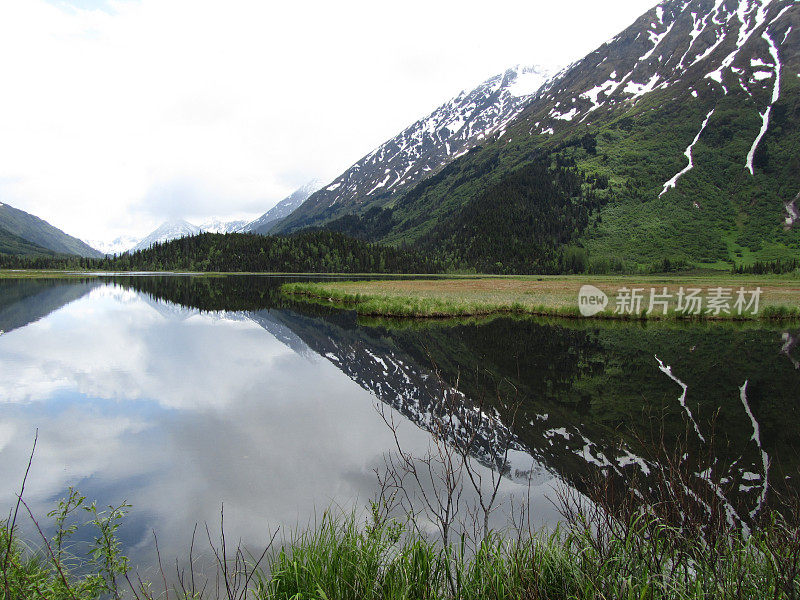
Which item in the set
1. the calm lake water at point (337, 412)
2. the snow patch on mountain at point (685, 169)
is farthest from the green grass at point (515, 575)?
the snow patch on mountain at point (685, 169)

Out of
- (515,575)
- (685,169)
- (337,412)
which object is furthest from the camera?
(685,169)

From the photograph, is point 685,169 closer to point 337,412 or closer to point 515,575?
point 337,412

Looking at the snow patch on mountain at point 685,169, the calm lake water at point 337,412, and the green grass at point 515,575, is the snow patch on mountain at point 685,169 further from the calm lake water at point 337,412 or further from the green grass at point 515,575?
the green grass at point 515,575

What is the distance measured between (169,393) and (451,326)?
70.3ft

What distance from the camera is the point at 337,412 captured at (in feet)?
47.3

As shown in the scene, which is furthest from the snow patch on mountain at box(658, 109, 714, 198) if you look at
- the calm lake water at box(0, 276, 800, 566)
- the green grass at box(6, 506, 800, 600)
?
the green grass at box(6, 506, 800, 600)

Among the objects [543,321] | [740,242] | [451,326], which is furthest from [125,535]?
[740,242]

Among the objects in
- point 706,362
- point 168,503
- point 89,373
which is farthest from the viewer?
point 706,362

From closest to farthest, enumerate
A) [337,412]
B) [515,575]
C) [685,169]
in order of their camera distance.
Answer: [515,575] → [337,412] → [685,169]

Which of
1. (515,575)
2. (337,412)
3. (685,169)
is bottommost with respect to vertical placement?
(337,412)

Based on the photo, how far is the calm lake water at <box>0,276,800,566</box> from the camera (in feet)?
29.0

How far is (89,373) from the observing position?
63.8 ft

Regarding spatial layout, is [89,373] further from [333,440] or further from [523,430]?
[523,430]

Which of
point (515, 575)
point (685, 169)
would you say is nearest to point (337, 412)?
point (515, 575)
